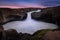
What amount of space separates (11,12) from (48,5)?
0.27 m

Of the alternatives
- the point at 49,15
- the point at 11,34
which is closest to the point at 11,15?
the point at 11,34

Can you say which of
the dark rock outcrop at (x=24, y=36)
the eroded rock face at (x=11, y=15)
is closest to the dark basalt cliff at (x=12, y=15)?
the eroded rock face at (x=11, y=15)

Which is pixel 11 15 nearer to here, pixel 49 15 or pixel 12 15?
pixel 12 15

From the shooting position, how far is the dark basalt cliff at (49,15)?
875mm

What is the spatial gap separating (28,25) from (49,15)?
0.54 feet

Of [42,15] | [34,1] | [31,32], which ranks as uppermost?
[34,1]

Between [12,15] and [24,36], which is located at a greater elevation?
[12,15]

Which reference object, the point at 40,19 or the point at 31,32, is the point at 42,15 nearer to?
the point at 40,19

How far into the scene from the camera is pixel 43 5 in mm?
833

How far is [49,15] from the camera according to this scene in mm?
890

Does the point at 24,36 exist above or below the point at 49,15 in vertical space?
below

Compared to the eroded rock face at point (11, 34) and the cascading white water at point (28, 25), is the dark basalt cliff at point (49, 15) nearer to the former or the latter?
the cascading white water at point (28, 25)

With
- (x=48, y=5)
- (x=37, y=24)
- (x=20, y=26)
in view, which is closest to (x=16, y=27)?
(x=20, y=26)

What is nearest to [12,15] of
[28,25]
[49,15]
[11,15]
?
[11,15]
